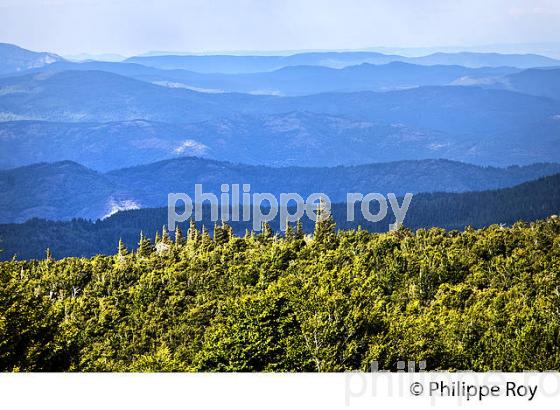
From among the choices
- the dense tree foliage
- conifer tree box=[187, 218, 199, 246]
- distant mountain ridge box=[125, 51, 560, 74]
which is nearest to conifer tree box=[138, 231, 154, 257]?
the dense tree foliage

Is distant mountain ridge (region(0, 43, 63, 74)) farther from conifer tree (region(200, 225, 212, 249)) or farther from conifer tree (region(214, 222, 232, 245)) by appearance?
conifer tree (region(214, 222, 232, 245))

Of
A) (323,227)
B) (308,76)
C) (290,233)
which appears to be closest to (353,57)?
(323,227)

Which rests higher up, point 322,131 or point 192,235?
point 322,131
